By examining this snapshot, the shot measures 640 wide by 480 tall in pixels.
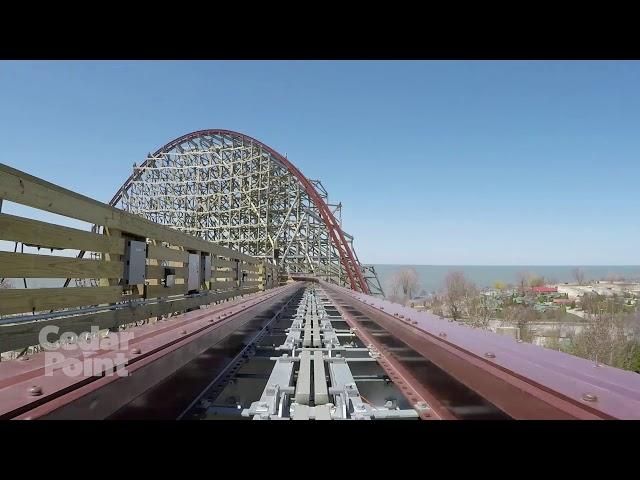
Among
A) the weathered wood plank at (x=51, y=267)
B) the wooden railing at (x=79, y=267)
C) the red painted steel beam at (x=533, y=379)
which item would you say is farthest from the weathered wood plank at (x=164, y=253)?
the red painted steel beam at (x=533, y=379)

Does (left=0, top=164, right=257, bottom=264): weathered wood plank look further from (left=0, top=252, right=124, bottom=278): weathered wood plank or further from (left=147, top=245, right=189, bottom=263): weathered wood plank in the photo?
(left=0, top=252, right=124, bottom=278): weathered wood plank

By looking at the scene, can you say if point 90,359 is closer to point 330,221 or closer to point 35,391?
point 35,391

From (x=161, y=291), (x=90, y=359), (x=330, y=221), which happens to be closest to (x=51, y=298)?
(x=90, y=359)

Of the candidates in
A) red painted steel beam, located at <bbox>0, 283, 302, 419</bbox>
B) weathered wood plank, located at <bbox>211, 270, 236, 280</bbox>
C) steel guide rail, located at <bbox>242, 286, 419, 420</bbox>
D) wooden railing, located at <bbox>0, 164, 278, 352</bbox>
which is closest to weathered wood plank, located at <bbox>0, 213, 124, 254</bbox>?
wooden railing, located at <bbox>0, 164, 278, 352</bbox>

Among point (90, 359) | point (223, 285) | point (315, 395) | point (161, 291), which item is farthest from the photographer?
point (223, 285)
